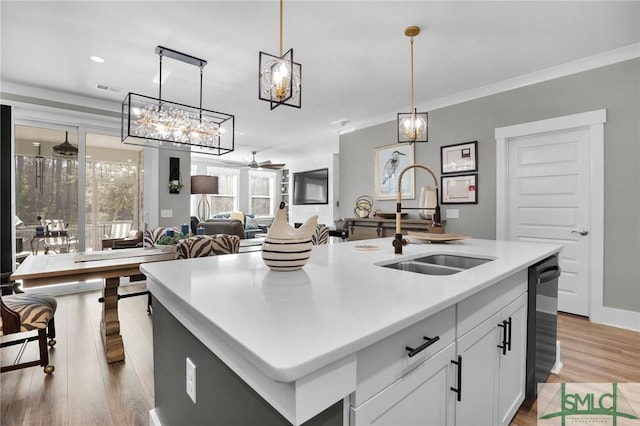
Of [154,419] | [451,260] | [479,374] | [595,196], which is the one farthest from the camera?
[595,196]

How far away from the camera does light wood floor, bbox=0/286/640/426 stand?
65.1 inches

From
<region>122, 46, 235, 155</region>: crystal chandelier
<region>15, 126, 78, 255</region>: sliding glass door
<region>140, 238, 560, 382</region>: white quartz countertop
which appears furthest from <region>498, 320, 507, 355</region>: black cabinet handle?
<region>15, 126, 78, 255</region>: sliding glass door

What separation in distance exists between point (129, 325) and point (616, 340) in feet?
14.3

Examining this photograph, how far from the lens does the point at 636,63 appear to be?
2773 mm

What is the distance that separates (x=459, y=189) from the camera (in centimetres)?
396

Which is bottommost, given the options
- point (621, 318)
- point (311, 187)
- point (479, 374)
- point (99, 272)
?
point (621, 318)

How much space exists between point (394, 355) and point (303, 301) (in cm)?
26

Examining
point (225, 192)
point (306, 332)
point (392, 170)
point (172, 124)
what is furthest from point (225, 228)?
point (306, 332)

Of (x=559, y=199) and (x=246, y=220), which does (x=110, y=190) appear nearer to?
(x=246, y=220)

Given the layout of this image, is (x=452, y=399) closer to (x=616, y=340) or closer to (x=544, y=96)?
(x=616, y=340)

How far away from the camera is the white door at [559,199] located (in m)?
3.12

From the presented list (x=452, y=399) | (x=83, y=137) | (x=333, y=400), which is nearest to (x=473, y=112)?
(x=452, y=399)

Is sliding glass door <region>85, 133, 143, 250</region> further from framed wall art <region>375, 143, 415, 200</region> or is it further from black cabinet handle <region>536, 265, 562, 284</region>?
black cabinet handle <region>536, 265, 562, 284</region>

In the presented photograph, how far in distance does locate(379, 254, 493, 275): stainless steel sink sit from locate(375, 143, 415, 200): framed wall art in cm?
271
